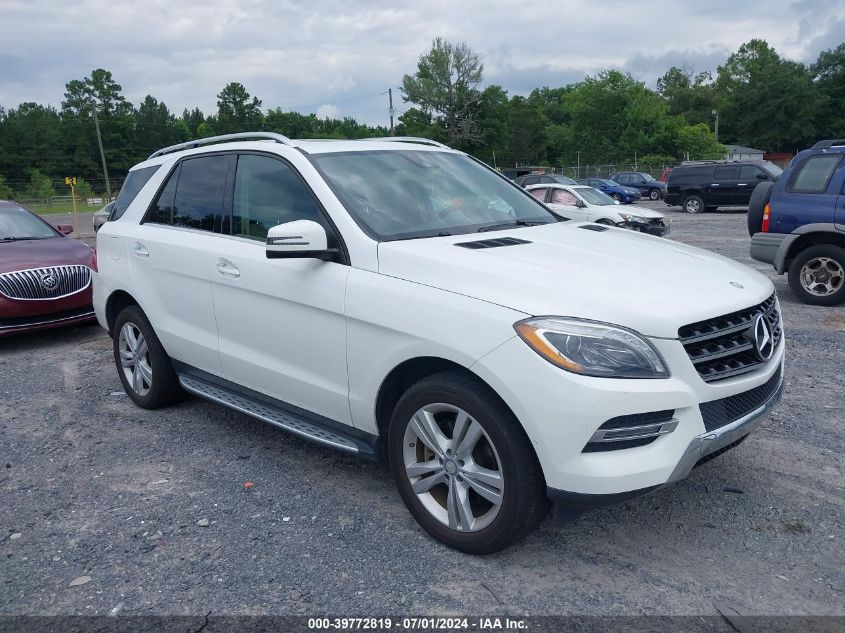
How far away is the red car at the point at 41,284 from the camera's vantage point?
750 cm

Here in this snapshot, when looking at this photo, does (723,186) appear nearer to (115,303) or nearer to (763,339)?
(115,303)

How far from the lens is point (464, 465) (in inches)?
123

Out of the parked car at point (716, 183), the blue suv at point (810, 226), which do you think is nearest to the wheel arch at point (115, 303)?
the blue suv at point (810, 226)

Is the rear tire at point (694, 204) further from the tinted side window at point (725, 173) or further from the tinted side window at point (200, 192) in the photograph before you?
the tinted side window at point (200, 192)

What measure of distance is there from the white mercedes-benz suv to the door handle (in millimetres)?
13

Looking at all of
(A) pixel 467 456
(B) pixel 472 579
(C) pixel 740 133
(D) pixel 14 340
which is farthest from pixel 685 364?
(C) pixel 740 133


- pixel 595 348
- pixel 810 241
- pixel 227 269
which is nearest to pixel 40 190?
pixel 810 241

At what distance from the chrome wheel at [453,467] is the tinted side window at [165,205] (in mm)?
2661

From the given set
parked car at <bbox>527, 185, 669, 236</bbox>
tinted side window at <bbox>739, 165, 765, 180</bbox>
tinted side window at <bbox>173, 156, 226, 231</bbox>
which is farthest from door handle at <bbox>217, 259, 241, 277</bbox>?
tinted side window at <bbox>739, 165, 765, 180</bbox>

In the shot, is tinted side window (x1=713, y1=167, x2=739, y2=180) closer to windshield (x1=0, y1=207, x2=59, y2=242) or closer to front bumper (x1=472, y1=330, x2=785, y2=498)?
windshield (x1=0, y1=207, x2=59, y2=242)

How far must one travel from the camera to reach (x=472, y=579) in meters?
3.08

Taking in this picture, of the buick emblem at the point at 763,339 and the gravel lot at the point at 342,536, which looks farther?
the buick emblem at the point at 763,339

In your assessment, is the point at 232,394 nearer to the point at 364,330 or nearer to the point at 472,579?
the point at 364,330

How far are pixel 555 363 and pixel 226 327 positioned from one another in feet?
7.41
